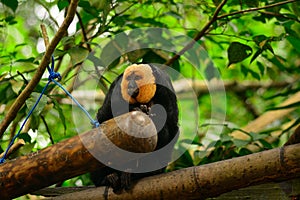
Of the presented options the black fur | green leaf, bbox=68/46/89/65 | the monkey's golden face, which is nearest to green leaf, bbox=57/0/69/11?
green leaf, bbox=68/46/89/65

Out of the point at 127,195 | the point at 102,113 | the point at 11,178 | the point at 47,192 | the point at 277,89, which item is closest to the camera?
the point at 11,178

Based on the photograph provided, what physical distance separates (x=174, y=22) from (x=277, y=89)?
1.49 metres

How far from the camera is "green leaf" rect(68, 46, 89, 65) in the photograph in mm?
1573

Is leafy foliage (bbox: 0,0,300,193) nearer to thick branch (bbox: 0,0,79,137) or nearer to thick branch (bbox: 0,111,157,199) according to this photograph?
thick branch (bbox: 0,0,79,137)

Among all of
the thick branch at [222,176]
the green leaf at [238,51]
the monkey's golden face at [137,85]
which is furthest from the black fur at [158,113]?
the green leaf at [238,51]

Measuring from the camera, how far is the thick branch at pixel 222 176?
3.71 feet

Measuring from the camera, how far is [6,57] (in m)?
1.93

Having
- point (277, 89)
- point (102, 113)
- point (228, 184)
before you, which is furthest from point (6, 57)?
point (277, 89)

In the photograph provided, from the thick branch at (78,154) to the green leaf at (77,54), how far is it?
1.47 feet

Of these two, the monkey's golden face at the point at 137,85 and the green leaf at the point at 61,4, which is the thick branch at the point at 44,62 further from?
the green leaf at the point at 61,4

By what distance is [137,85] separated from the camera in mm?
1344

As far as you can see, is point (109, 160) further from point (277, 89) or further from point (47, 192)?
point (277, 89)

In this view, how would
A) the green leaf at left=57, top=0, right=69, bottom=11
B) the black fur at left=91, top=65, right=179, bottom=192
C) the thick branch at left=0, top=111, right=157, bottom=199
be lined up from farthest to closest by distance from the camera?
the green leaf at left=57, top=0, right=69, bottom=11 < the black fur at left=91, top=65, right=179, bottom=192 < the thick branch at left=0, top=111, right=157, bottom=199

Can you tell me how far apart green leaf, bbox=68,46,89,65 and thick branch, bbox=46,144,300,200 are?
460mm
